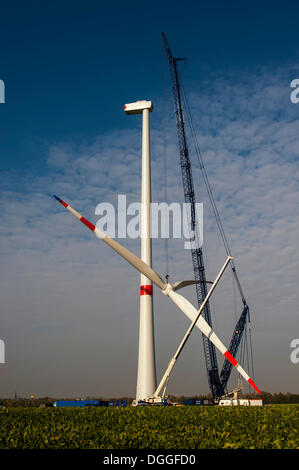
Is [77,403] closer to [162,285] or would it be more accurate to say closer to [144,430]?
[162,285]

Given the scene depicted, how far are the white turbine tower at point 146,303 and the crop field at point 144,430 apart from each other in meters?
28.5

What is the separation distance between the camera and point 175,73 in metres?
102

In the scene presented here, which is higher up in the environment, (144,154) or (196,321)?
(144,154)

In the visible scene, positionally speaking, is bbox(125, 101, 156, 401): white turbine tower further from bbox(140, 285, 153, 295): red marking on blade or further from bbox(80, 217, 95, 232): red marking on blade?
bbox(80, 217, 95, 232): red marking on blade

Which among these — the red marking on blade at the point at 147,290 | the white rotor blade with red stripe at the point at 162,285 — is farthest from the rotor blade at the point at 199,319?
the red marking on blade at the point at 147,290

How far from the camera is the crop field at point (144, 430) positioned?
20391mm

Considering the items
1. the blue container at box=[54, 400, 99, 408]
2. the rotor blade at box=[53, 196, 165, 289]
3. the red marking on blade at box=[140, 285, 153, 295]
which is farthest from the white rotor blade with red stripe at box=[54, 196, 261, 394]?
the blue container at box=[54, 400, 99, 408]

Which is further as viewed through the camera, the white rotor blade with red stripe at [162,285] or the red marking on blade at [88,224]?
the white rotor blade with red stripe at [162,285]

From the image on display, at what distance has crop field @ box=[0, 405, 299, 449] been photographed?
20391 mm

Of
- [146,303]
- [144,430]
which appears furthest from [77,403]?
[144,430]

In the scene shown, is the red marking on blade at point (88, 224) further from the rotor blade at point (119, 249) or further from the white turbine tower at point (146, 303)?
the white turbine tower at point (146, 303)
